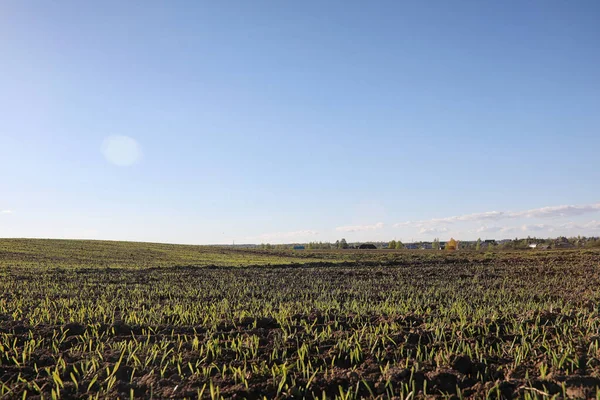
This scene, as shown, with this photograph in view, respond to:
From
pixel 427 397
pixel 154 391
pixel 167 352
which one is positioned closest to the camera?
pixel 427 397

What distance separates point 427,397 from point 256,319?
353 centimetres

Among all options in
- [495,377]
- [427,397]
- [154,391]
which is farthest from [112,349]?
[495,377]

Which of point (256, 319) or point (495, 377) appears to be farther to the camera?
point (256, 319)

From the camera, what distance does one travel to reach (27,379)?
4.57 metres

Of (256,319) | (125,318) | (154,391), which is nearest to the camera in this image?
(154,391)

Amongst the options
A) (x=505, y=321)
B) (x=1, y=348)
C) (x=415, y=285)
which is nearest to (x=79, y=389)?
(x=1, y=348)

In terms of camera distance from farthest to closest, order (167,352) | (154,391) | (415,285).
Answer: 1. (415,285)
2. (167,352)
3. (154,391)

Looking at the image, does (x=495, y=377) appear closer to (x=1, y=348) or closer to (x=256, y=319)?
(x=256, y=319)

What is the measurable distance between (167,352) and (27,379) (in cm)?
132

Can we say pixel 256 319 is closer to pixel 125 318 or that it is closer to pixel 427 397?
pixel 125 318

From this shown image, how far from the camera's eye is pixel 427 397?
3.72 m

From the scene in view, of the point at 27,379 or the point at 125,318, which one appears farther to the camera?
the point at 125,318

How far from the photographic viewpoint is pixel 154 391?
4.05m

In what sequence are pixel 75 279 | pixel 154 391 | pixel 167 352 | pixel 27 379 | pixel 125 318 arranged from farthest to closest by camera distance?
pixel 75 279
pixel 125 318
pixel 167 352
pixel 27 379
pixel 154 391
